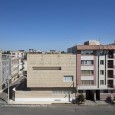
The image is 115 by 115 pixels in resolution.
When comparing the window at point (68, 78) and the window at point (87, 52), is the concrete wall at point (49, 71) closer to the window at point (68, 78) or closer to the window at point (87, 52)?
the window at point (68, 78)

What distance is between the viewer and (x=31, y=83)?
5406 cm

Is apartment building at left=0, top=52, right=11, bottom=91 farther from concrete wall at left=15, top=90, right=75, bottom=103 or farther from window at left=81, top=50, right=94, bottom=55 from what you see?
window at left=81, top=50, right=94, bottom=55

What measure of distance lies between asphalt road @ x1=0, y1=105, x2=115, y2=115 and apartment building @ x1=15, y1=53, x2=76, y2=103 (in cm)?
467

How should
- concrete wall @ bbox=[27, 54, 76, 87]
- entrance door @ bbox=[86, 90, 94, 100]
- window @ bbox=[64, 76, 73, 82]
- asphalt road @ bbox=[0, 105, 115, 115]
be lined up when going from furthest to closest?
entrance door @ bbox=[86, 90, 94, 100] < window @ bbox=[64, 76, 73, 82] < concrete wall @ bbox=[27, 54, 76, 87] < asphalt road @ bbox=[0, 105, 115, 115]

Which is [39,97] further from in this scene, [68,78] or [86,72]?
[86,72]

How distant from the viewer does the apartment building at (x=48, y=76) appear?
54062 millimetres

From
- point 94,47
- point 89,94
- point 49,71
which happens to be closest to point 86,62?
point 94,47

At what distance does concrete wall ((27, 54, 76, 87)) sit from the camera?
54219 millimetres

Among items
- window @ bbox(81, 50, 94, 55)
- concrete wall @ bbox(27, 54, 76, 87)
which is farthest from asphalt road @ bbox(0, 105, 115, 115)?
window @ bbox(81, 50, 94, 55)

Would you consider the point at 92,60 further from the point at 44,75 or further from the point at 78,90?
the point at 44,75

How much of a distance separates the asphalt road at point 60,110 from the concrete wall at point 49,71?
6466 millimetres

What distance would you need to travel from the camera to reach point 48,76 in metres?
54.4

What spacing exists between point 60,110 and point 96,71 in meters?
14.5

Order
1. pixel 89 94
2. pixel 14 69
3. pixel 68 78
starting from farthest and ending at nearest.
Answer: pixel 14 69
pixel 89 94
pixel 68 78
